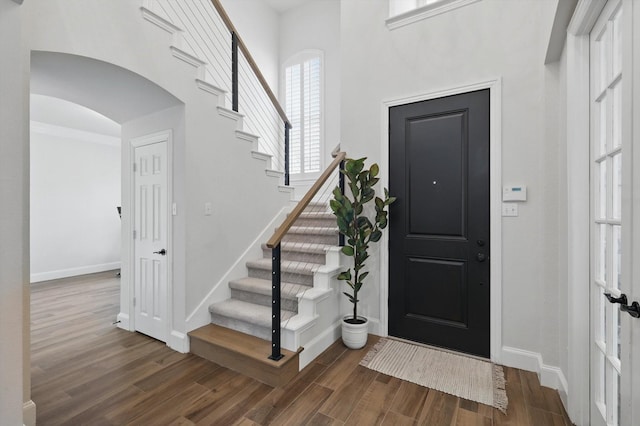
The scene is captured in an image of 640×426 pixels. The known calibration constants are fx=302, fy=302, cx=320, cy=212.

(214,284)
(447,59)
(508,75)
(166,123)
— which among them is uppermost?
(447,59)

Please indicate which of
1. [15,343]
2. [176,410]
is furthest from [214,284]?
[15,343]

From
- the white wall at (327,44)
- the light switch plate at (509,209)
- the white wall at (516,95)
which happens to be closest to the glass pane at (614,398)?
the white wall at (516,95)

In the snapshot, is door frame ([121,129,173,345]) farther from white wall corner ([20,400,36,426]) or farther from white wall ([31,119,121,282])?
white wall ([31,119,121,282])

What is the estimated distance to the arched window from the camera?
17.5 ft

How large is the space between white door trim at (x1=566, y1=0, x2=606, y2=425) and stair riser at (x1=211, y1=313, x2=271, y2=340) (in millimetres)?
2174

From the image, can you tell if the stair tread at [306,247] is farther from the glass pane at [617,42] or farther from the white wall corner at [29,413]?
the glass pane at [617,42]

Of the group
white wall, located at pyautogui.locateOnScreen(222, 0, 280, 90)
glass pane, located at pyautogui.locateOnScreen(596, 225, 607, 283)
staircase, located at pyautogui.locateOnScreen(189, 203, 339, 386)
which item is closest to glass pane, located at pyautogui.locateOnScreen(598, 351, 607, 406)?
glass pane, located at pyautogui.locateOnScreen(596, 225, 607, 283)

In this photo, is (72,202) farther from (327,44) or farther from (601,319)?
(601,319)

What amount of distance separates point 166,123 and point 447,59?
9.02 ft

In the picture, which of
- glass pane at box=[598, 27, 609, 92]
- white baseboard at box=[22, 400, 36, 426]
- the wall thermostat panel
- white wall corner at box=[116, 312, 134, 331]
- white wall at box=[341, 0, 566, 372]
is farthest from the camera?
white wall corner at box=[116, 312, 134, 331]

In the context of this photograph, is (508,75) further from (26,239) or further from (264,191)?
(26,239)

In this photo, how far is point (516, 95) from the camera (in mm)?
2496

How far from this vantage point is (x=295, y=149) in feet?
18.4

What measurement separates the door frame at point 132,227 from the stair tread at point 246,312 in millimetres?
457
